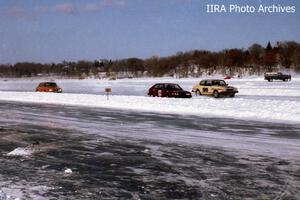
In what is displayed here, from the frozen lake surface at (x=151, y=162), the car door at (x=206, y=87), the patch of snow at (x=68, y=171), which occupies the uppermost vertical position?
the car door at (x=206, y=87)

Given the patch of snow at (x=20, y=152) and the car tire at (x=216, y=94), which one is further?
the car tire at (x=216, y=94)

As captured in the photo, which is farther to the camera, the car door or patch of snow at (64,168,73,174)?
the car door

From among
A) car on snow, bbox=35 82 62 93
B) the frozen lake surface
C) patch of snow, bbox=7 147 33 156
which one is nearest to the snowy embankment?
the frozen lake surface

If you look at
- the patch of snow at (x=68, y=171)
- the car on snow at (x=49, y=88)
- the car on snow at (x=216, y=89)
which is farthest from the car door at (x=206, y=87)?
the patch of snow at (x=68, y=171)

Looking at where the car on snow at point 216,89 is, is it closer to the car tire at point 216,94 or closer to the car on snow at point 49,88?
the car tire at point 216,94

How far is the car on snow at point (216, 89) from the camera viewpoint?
34469 mm

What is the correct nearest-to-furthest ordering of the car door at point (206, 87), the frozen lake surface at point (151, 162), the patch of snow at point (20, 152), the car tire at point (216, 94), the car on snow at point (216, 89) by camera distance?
the frozen lake surface at point (151, 162) → the patch of snow at point (20, 152) → the car on snow at point (216, 89) → the car tire at point (216, 94) → the car door at point (206, 87)

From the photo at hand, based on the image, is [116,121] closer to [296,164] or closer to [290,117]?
[290,117]

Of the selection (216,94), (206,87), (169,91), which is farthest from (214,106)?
(206,87)

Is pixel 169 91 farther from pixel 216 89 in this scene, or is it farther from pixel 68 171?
pixel 68 171

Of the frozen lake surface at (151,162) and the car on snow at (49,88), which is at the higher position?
the car on snow at (49,88)

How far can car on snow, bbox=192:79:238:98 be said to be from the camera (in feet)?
113

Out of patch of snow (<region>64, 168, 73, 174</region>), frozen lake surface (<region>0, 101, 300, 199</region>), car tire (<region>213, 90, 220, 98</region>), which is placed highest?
car tire (<region>213, 90, 220, 98</region>)

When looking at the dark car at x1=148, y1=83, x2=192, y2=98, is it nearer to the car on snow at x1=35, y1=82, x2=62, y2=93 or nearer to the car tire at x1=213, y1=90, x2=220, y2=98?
the car tire at x1=213, y1=90, x2=220, y2=98
